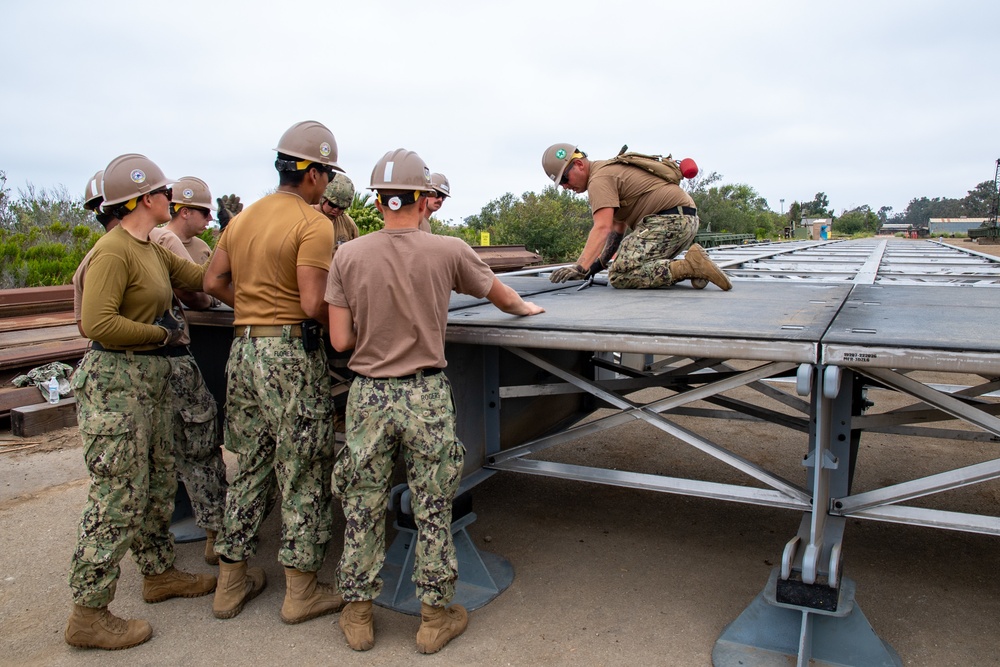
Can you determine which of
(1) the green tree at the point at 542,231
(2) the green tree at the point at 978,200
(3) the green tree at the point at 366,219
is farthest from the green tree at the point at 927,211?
(3) the green tree at the point at 366,219

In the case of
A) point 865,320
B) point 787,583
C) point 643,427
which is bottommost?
point 643,427

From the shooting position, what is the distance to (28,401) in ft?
23.1

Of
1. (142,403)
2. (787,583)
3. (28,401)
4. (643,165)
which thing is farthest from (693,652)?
(28,401)

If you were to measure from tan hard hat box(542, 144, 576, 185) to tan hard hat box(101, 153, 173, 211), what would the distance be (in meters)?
2.81

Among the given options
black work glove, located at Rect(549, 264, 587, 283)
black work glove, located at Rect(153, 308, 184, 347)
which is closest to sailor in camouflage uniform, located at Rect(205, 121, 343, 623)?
black work glove, located at Rect(153, 308, 184, 347)

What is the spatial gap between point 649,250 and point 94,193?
140 inches

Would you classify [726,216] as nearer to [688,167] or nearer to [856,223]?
[856,223]

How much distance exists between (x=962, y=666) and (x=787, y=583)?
849 millimetres

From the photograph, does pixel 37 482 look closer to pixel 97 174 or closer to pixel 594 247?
pixel 97 174

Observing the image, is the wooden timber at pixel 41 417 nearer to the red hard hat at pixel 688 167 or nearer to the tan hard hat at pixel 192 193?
the tan hard hat at pixel 192 193

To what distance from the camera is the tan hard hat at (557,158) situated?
533 cm

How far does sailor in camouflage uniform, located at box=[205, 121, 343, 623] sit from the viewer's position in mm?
3344

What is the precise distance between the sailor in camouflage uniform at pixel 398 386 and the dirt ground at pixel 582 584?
1.20 ft

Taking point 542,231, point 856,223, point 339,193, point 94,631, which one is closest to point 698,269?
point 339,193
